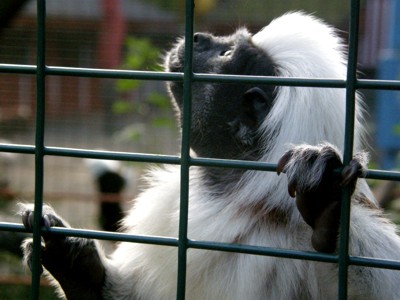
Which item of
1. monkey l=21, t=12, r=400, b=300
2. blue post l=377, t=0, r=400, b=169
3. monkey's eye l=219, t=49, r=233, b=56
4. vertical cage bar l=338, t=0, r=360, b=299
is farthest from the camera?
blue post l=377, t=0, r=400, b=169

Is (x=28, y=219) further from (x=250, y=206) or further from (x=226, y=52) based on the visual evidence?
(x=226, y=52)

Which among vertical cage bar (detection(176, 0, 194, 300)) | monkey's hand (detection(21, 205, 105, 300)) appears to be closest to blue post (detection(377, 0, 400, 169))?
monkey's hand (detection(21, 205, 105, 300))

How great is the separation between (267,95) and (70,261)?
1138 millimetres

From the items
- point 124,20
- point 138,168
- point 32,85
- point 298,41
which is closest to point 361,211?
point 298,41

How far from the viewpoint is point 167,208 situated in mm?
3279

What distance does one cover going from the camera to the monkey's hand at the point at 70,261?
2.90 metres

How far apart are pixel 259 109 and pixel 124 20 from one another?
623 centimetres

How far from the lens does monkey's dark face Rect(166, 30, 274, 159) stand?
3.14 meters

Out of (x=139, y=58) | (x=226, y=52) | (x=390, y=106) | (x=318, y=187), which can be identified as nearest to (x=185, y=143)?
(x=318, y=187)

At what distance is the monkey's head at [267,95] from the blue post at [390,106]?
5004mm

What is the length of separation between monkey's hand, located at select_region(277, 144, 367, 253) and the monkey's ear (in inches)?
32.5

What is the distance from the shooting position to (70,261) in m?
3.03

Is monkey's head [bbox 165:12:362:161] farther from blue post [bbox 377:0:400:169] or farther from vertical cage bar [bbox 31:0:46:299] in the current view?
blue post [bbox 377:0:400:169]

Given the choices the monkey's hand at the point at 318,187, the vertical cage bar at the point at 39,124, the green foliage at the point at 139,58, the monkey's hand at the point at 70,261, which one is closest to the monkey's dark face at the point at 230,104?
the monkey's hand at the point at 70,261
